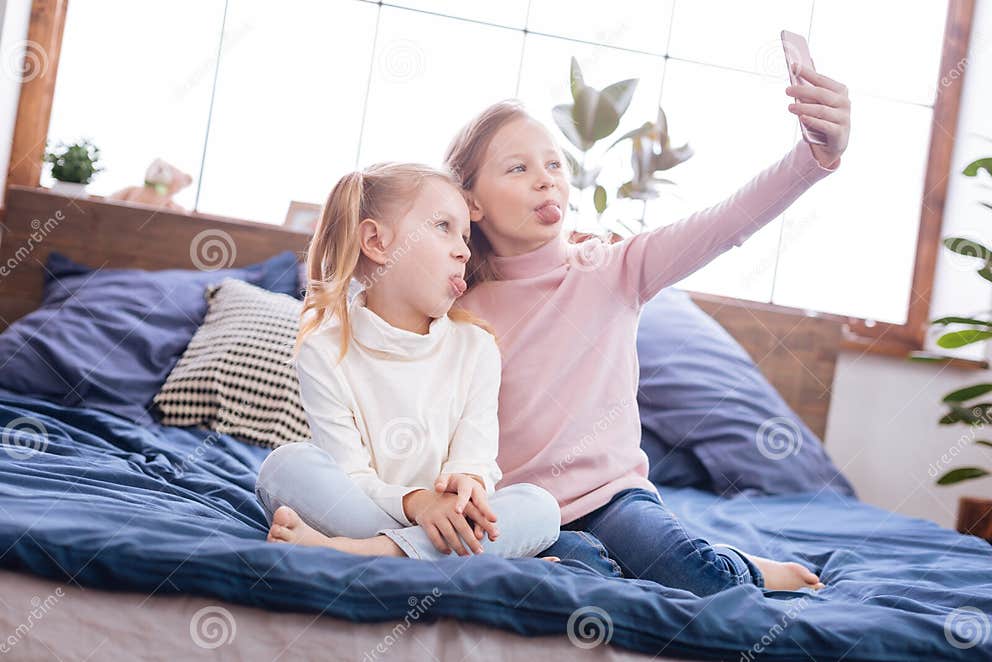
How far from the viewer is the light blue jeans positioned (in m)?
1.10

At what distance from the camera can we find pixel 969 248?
2.24 metres

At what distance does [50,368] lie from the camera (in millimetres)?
2072

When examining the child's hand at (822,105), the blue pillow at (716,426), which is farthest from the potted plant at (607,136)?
the child's hand at (822,105)

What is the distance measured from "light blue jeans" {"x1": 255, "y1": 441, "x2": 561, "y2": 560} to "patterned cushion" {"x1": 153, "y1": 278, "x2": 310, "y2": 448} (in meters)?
0.90

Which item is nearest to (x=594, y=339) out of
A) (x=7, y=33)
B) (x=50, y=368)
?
(x=50, y=368)

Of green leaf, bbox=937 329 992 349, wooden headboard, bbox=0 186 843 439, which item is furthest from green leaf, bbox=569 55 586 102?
green leaf, bbox=937 329 992 349

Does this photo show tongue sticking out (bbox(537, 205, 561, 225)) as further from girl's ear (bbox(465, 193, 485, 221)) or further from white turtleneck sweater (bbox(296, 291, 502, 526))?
white turtleneck sweater (bbox(296, 291, 502, 526))

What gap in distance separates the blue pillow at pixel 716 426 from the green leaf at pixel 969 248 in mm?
549

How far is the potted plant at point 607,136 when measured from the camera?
2670mm

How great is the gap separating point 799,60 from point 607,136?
1.52 metres

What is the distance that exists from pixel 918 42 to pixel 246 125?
7.30 ft

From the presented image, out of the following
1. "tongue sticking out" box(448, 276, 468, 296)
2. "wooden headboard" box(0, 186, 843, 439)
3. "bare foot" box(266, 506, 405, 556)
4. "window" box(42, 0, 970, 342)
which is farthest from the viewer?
"window" box(42, 0, 970, 342)

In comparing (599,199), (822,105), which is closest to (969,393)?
(599,199)

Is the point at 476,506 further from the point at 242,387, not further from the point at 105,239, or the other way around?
the point at 105,239
